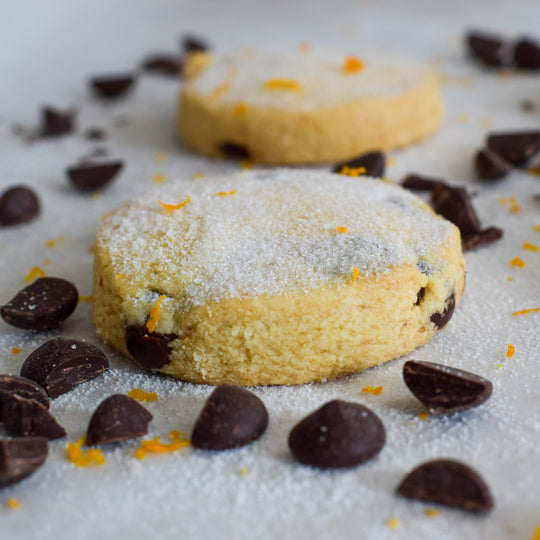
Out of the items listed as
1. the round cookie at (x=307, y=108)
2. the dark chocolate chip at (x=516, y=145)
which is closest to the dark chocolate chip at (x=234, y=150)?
the round cookie at (x=307, y=108)

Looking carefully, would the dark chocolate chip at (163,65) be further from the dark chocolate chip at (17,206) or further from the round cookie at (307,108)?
the dark chocolate chip at (17,206)

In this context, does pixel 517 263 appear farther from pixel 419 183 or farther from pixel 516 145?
pixel 516 145

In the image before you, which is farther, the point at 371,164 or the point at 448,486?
the point at 371,164

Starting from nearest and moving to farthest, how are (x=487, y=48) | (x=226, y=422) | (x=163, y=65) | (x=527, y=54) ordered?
(x=226, y=422)
(x=527, y=54)
(x=487, y=48)
(x=163, y=65)

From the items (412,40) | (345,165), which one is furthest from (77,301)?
(412,40)

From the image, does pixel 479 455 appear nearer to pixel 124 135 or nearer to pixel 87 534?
pixel 87 534

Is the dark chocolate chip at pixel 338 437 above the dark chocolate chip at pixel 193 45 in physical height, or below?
below

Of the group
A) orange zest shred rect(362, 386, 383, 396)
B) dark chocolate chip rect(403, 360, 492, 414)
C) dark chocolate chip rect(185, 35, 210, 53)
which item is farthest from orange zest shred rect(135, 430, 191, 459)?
dark chocolate chip rect(185, 35, 210, 53)

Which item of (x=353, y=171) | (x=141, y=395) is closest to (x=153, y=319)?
(x=141, y=395)
